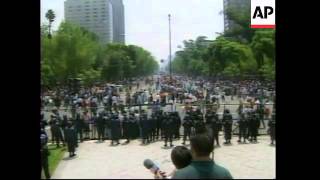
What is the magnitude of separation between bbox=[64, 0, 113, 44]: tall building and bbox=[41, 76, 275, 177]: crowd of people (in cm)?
72

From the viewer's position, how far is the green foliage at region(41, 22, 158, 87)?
4629 millimetres

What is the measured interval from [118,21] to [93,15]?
9.4 inches

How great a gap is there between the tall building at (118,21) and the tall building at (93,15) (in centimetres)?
4

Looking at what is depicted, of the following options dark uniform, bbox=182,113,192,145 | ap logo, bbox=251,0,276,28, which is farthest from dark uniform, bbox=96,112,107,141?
ap logo, bbox=251,0,276,28

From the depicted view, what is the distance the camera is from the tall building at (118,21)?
14.2ft

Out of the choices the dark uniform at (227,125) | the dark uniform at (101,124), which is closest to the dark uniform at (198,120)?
the dark uniform at (227,125)

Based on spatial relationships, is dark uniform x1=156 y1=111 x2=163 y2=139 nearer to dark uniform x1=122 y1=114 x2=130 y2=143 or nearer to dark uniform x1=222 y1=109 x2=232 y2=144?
dark uniform x1=122 y1=114 x2=130 y2=143

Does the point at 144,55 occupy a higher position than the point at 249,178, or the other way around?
the point at 144,55

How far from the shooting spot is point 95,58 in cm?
492

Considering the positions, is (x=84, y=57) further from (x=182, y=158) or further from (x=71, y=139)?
(x=182, y=158)

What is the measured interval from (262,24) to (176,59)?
4.85 ft

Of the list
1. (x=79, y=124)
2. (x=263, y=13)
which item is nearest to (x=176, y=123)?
(x=79, y=124)
